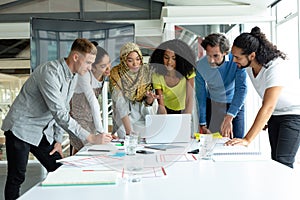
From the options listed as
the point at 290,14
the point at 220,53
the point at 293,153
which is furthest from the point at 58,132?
the point at 290,14

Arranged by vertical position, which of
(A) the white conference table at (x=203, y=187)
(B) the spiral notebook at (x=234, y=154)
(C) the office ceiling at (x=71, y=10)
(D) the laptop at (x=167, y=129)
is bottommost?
(A) the white conference table at (x=203, y=187)

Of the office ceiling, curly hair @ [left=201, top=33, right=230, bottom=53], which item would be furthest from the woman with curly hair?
the office ceiling

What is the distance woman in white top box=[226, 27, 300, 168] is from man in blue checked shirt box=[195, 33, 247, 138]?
1.19 ft

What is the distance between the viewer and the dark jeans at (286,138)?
7.73 ft

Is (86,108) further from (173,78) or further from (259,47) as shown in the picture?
(259,47)

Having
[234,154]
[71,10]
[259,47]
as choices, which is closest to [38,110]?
[234,154]

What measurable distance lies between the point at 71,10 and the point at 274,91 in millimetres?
3944

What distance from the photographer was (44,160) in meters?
2.62

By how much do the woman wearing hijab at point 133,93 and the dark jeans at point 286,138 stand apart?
0.77 metres

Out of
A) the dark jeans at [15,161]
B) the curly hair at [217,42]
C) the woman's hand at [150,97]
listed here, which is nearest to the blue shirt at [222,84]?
the curly hair at [217,42]

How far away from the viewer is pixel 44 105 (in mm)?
2504

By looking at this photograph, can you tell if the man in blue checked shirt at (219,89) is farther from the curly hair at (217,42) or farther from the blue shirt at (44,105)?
the blue shirt at (44,105)

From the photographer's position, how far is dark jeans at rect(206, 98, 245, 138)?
10.2 feet

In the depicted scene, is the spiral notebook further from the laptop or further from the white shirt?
the white shirt
